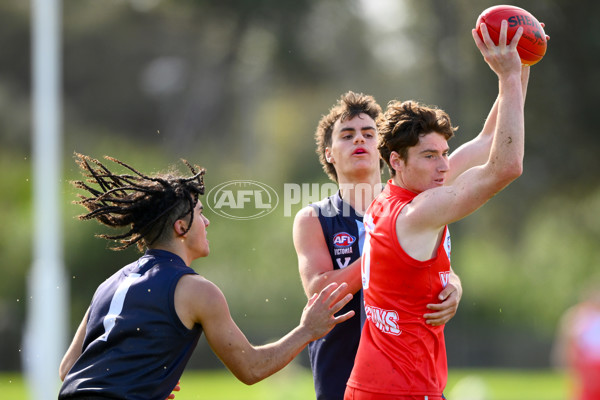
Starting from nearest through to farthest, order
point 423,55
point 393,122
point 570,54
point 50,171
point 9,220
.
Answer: point 393,122, point 50,171, point 9,220, point 570,54, point 423,55

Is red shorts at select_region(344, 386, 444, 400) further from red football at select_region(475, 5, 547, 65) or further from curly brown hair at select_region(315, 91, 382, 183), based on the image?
curly brown hair at select_region(315, 91, 382, 183)

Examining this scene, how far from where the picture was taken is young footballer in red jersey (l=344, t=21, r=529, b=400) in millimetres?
4000

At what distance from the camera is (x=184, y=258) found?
4613 mm

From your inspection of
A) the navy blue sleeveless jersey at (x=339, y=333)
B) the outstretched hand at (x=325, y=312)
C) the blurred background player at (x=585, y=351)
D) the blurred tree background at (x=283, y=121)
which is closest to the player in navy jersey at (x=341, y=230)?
the navy blue sleeveless jersey at (x=339, y=333)

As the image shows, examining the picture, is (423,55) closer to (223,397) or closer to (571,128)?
(571,128)

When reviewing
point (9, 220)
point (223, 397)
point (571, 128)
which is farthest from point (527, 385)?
point (9, 220)

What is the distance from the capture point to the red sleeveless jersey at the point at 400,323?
4.20m

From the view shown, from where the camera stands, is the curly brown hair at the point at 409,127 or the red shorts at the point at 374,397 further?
the curly brown hair at the point at 409,127

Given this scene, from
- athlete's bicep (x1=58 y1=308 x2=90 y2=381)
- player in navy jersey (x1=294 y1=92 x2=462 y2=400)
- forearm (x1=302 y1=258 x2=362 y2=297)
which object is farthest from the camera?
player in navy jersey (x1=294 y1=92 x2=462 y2=400)

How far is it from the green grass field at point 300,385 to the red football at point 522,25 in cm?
1054

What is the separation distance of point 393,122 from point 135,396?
73.9 inches

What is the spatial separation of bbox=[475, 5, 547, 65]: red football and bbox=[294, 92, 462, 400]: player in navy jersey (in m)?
1.17

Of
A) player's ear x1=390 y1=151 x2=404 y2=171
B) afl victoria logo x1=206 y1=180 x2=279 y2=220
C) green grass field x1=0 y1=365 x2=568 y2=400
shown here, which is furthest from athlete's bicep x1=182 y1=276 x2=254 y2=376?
green grass field x1=0 y1=365 x2=568 y2=400

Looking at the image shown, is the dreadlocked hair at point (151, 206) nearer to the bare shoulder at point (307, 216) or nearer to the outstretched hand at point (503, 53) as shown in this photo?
the bare shoulder at point (307, 216)
